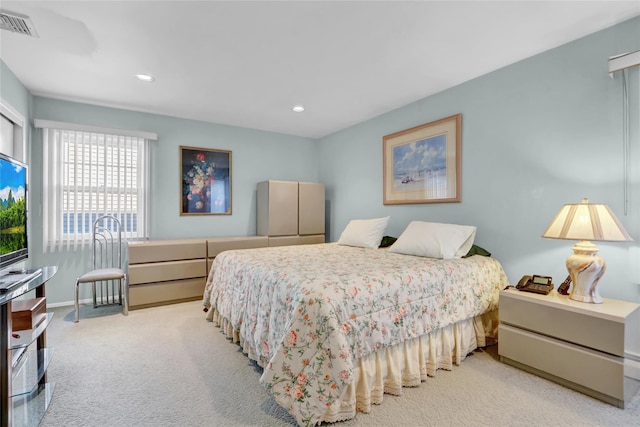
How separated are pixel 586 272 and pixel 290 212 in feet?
11.6

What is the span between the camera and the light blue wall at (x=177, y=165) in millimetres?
3605

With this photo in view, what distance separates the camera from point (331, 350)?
5.25ft

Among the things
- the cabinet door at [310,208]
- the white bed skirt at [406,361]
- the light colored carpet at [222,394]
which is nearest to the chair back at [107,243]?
the light colored carpet at [222,394]

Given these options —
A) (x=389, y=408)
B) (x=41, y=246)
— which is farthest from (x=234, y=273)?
(x=41, y=246)

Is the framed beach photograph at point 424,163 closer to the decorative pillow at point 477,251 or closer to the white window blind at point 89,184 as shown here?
the decorative pillow at point 477,251

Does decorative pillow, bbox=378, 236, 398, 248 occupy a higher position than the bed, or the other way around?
decorative pillow, bbox=378, 236, 398, 248

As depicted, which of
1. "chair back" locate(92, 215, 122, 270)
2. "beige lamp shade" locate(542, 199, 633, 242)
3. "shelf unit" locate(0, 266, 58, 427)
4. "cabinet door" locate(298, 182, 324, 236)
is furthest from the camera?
"cabinet door" locate(298, 182, 324, 236)

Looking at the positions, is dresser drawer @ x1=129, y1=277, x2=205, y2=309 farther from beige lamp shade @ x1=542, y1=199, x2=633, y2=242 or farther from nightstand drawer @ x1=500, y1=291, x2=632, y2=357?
beige lamp shade @ x1=542, y1=199, x2=633, y2=242

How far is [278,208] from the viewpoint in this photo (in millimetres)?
4633

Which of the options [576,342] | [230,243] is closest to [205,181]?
[230,243]

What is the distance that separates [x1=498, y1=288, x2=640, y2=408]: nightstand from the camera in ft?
5.88

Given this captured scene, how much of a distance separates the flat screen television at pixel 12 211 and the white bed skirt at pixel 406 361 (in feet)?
5.26

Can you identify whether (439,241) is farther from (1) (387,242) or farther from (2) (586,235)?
(2) (586,235)

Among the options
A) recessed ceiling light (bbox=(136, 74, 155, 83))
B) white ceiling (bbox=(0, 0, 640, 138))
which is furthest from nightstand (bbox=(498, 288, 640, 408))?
recessed ceiling light (bbox=(136, 74, 155, 83))
